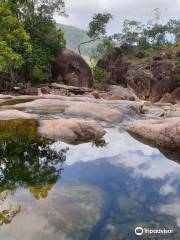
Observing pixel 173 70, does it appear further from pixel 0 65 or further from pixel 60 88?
pixel 0 65

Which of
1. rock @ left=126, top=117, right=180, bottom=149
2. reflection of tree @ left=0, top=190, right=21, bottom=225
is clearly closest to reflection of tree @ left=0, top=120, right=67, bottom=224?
reflection of tree @ left=0, top=190, right=21, bottom=225

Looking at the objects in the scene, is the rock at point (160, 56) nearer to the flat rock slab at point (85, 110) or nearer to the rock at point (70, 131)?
the flat rock slab at point (85, 110)

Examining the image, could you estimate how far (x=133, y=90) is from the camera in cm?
5906

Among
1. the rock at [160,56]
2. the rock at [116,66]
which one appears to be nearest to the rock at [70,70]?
the rock at [116,66]

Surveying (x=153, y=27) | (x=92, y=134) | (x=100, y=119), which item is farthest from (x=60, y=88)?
(x=153, y=27)

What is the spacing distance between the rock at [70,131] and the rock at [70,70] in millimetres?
33713

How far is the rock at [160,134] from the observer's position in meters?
12.6

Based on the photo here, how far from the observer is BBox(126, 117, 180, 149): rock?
1262 cm

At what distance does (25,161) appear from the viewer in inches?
433

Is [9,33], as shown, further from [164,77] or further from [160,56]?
[160,56]

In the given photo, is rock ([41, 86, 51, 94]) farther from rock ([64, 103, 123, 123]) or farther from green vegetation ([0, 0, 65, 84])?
rock ([64, 103, 123, 123])

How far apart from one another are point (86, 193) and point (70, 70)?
4114cm

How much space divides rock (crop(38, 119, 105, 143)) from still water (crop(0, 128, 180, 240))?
77 cm

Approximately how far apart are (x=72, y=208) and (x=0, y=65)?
80.9 ft
